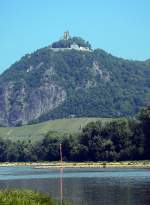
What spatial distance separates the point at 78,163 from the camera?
186250 millimetres

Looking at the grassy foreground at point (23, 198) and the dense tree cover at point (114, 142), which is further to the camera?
the dense tree cover at point (114, 142)

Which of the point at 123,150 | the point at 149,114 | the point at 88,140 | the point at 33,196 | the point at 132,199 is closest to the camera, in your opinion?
the point at 33,196

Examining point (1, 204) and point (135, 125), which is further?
point (135, 125)

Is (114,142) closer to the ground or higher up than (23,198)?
higher up

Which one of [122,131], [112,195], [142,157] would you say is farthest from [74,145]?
[112,195]

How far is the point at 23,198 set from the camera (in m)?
42.5

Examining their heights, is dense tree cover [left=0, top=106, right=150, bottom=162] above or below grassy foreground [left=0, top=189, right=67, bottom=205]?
above

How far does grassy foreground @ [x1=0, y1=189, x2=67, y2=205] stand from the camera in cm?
4066

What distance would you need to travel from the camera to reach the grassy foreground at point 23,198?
133 feet

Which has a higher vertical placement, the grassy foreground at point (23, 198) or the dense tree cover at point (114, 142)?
the dense tree cover at point (114, 142)

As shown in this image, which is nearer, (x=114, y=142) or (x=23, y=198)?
(x=23, y=198)

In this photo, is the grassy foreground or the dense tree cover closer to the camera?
the grassy foreground

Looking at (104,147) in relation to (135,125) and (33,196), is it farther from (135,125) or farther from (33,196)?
(33,196)

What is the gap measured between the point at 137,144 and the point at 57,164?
30.3m
